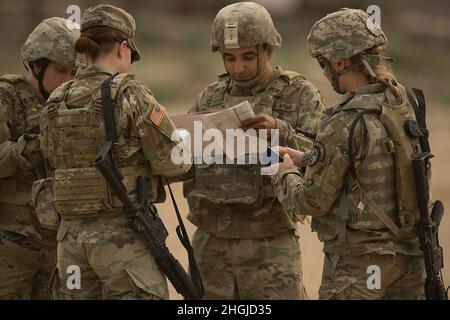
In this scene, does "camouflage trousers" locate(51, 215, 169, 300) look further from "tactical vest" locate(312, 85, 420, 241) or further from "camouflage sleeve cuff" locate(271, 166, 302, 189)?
"tactical vest" locate(312, 85, 420, 241)

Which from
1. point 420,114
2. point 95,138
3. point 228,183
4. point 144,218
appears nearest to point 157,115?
point 95,138

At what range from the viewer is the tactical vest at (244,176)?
24.3 ft

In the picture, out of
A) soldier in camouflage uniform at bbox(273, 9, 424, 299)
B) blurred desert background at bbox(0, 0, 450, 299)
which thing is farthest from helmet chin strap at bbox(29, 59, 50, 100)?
blurred desert background at bbox(0, 0, 450, 299)

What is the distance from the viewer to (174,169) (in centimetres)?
659

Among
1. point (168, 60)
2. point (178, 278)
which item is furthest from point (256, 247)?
point (168, 60)

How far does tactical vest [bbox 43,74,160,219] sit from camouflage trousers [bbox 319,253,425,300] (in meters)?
1.26

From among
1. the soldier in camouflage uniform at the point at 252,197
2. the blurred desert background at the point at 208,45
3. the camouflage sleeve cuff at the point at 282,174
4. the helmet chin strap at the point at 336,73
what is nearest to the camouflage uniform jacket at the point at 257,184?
the soldier in camouflage uniform at the point at 252,197

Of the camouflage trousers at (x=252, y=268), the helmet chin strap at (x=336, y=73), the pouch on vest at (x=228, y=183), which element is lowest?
the camouflage trousers at (x=252, y=268)

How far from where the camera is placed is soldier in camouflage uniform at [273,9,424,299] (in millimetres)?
6293

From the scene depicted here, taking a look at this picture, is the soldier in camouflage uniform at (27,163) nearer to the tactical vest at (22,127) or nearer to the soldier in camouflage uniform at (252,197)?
the tactical vest at (22,127)

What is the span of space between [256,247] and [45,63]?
1866 millimetres

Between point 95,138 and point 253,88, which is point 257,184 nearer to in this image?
point 253,88

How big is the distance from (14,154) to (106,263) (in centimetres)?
116

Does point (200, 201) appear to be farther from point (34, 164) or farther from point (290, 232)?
point (34, 164)
